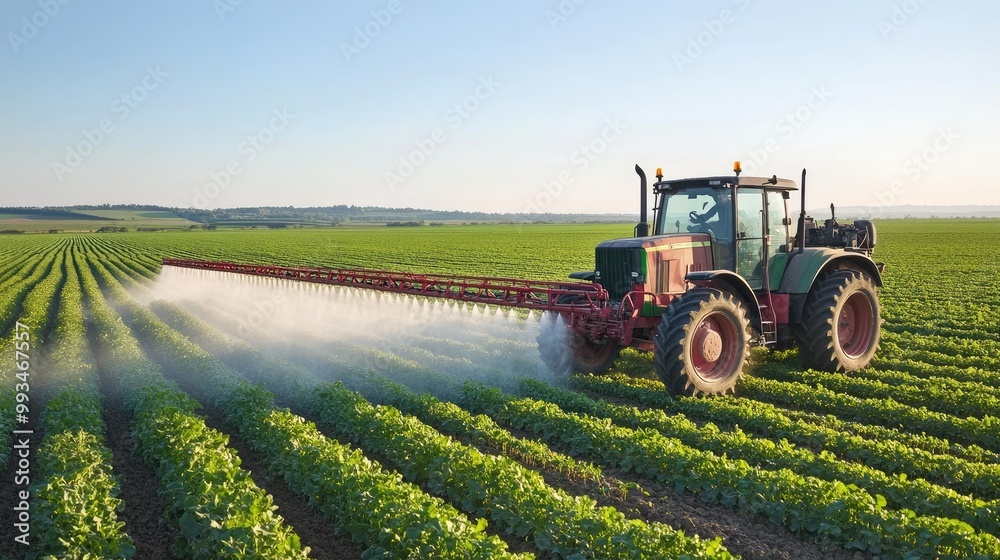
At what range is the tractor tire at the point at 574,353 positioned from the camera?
398 inches

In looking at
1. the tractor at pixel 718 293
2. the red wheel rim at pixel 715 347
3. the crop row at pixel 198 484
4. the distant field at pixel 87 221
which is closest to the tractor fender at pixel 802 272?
the tractor at pixel 718 293

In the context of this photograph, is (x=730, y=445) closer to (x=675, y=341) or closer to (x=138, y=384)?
(x=675, y=341)

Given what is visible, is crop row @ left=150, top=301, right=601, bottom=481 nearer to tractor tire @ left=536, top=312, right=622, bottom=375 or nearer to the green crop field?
the green crop field

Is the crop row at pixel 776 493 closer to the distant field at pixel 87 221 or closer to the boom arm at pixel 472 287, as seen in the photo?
the boom arm at pixel 472 287

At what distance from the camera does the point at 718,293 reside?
8.45 m

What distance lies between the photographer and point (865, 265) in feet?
36.0

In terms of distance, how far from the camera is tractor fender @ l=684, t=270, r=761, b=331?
8609 millimetres

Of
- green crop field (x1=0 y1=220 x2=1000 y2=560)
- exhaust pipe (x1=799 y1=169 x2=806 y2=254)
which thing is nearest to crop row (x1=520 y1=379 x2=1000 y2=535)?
green crop field (x1=0 y1=220 x2=1000 y2=560)

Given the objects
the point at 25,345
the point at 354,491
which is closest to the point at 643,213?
the point at 354,491

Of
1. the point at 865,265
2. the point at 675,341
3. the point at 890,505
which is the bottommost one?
the point at 890,505

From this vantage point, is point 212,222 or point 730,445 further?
point 212,222

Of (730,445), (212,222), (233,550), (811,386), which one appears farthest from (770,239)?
(212,222)

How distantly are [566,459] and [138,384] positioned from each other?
256 inches

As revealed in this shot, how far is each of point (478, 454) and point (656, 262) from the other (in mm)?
4000
